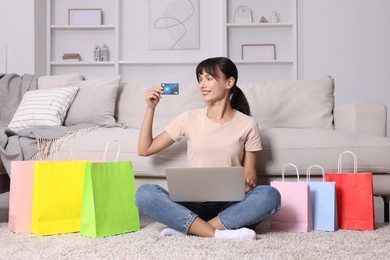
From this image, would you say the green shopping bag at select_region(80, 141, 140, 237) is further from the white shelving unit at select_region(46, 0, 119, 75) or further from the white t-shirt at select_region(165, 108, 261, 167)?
the white shelving unit at select_region(46, 0, 119, 75)

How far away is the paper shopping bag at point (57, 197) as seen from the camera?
1.91 meters

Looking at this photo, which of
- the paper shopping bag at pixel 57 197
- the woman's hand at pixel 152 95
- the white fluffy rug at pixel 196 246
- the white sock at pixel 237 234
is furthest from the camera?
the woman's hand at pixel 152 95

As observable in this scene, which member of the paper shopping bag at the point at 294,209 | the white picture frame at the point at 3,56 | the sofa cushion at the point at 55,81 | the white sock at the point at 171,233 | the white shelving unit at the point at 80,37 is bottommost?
the white sock at the point at 171,233

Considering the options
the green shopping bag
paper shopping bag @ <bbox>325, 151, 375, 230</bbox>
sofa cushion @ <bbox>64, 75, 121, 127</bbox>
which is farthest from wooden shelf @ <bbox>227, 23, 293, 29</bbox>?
the green shopping bag

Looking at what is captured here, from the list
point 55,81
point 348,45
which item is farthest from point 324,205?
point 348,45

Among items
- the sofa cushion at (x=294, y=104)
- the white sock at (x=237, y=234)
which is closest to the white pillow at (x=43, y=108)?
the sofa cushion at (x=294, y=104)

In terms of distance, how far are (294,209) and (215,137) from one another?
1.33 feet

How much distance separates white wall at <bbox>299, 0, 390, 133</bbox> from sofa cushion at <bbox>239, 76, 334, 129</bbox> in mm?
2158

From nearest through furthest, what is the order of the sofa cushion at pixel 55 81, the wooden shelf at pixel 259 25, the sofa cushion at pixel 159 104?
the sofa cushion at pixel 159 104 < the sofa cushion at pixel 55 81 < the wooden shelf at pixel 259 25

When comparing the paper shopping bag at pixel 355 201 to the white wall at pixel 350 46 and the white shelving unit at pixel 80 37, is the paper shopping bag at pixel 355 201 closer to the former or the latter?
the white wall at pixel 350 46

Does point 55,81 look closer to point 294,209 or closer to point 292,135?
point 292,135

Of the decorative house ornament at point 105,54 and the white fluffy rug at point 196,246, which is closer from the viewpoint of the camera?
the white fluffy rug at point 196,246

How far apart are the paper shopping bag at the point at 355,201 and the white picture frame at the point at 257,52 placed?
341cm

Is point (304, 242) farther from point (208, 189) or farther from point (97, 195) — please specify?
point (97, 195)
